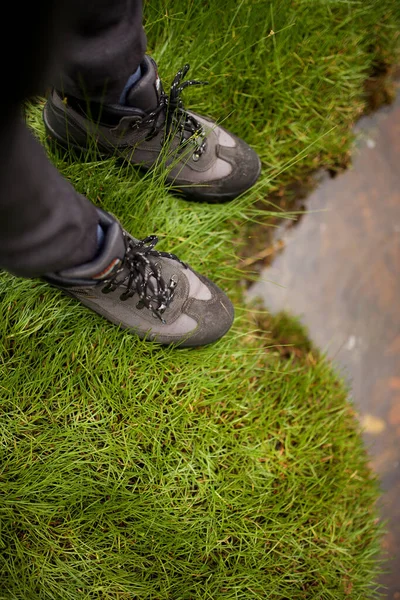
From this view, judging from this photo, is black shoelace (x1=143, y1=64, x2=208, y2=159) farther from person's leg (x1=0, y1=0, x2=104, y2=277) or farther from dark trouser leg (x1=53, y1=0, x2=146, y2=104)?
person's leg (x1=0, y1=0, x2=104, y2=277)

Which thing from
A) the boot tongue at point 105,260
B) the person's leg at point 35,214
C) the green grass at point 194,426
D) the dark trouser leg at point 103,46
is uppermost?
the dark trouser leg at point 103,46

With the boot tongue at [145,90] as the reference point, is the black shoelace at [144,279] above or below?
below

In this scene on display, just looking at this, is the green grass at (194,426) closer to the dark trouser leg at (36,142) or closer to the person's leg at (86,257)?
the person's leg at (86,257)

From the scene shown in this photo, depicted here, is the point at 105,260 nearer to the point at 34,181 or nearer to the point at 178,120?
the point at 34,181

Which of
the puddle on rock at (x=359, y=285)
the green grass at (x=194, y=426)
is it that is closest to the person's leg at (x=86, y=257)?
the green grass at (x=194, y=426)

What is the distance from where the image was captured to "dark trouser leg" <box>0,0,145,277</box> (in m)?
0.67

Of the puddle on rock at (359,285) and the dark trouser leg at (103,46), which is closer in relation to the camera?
the dark trouser leg at (103,46)

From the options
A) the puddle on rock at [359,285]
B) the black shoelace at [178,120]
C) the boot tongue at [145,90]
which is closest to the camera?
the boot tongue at [145,90]

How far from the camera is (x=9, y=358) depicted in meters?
1.33

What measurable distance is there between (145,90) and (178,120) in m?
0.21

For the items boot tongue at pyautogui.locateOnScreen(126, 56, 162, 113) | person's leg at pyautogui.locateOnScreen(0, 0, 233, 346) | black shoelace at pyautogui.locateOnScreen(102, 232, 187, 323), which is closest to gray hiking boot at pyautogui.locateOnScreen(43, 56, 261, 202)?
boot tongue at pyautogui.locateOnScreen(126, 56, 162, 113)

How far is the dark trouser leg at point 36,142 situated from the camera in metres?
0.67

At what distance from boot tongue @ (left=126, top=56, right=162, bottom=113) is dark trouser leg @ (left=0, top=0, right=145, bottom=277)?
0.06m

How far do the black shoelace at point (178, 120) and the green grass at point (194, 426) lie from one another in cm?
15
